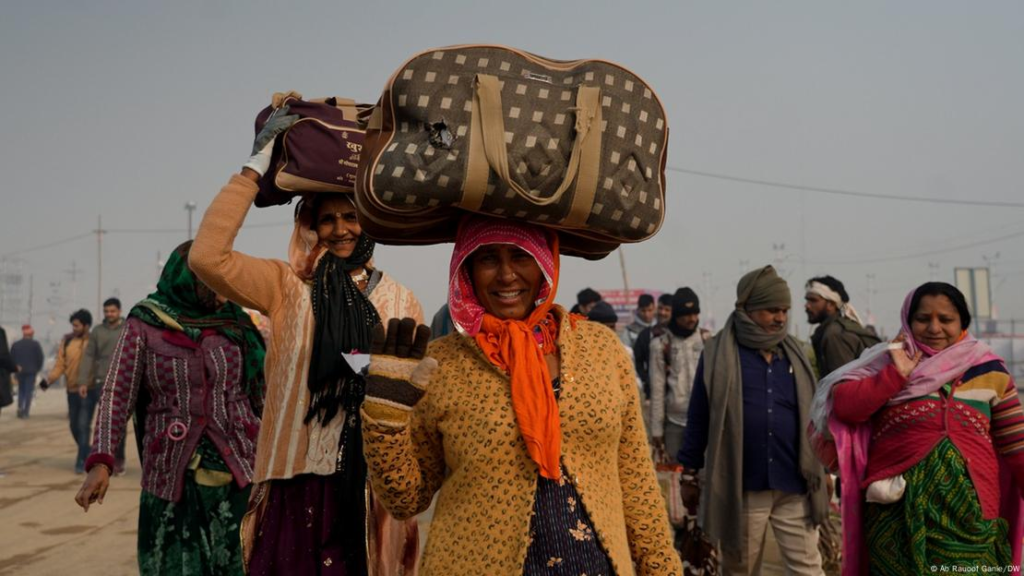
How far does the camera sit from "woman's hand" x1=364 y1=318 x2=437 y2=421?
91.4 inches

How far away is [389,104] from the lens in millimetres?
2430

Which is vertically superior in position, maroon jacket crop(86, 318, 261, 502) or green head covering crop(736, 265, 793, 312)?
green head covering crop(736, 265, 793, 312)

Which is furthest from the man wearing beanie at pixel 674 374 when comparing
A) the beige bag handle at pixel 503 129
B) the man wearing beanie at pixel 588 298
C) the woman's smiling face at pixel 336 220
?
the beige bag handle at pixel 503 129

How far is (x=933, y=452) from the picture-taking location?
4.37m

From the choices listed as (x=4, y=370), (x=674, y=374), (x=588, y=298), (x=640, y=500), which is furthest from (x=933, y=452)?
(x=4, y=370)

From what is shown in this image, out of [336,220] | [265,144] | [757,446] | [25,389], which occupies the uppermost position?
[265,144]

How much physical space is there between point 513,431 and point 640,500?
48cm

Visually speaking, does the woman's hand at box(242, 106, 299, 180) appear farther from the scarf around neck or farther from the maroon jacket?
the maroon jacket

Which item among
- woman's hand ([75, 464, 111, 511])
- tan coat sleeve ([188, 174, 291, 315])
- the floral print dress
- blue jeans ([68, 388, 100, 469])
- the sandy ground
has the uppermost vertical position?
tan coat sleeve ([188, 174, 291, 315])

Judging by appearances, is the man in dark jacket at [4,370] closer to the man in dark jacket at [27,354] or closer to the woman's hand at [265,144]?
the man in dark jacket at [27,354]

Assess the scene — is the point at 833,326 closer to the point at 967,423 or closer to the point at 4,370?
the point at 967,423

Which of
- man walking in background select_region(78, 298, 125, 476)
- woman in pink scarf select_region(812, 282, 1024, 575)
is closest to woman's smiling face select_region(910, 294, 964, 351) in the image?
woman in pink scarf select_region(812, 282, 1024, 575)

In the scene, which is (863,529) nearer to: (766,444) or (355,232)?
(766,444)

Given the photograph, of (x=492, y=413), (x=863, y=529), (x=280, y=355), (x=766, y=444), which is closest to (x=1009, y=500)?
(x=863, y=529)
